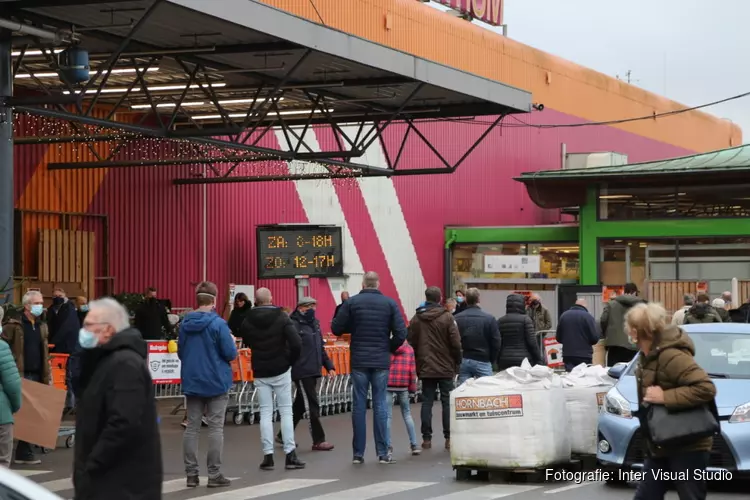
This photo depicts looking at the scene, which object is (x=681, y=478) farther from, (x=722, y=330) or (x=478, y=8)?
(x=478, y=8)

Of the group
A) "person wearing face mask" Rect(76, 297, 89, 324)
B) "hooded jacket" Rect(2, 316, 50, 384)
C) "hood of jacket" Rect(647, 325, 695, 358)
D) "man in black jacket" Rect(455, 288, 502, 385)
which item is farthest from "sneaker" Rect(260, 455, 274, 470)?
"person wearing face mask" Rect(76, 297, 89, 324)

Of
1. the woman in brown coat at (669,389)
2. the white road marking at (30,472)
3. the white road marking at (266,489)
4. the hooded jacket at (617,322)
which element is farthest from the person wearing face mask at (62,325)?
the woman in brown coat at (669,389)

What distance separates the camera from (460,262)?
39.9 meters

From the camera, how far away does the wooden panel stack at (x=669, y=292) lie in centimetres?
3331

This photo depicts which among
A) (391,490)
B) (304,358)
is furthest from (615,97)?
(391,490)

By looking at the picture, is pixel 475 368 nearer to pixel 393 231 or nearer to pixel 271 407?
pixel 271 407

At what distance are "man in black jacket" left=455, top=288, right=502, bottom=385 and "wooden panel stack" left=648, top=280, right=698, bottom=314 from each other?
17.5 m

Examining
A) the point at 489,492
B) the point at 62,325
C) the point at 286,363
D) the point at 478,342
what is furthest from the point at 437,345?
the point at 62,325

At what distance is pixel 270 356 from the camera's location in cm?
1464

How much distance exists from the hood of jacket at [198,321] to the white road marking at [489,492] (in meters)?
2.86

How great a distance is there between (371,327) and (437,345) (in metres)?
1.47

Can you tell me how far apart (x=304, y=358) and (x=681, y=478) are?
846cm

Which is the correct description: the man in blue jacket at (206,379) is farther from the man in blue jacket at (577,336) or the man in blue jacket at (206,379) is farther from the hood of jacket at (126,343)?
the man in blue jacket at (577,336)

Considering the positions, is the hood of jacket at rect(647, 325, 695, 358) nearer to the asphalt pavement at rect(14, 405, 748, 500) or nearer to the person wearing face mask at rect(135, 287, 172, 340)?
the asphalt pavement at rect(14, 405, 748, 500)
